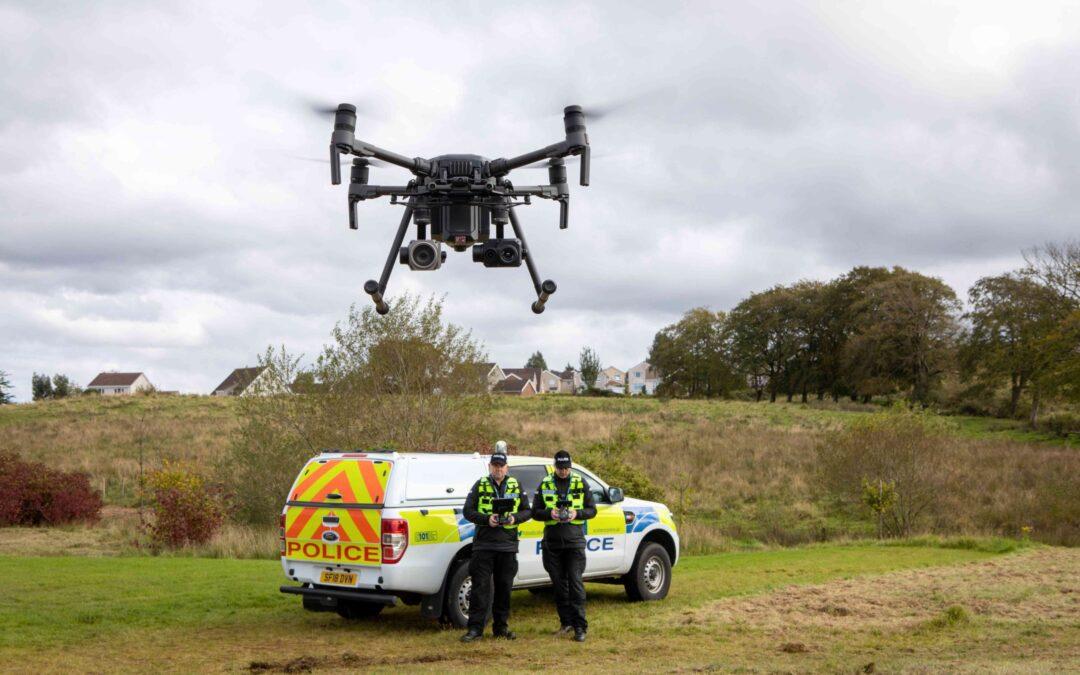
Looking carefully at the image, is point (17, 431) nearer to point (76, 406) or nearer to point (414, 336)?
point (76, 406)

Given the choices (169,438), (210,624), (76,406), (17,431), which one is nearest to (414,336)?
(210,624)

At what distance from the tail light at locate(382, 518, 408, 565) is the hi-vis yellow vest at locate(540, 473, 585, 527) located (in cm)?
155

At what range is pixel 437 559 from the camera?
10.9 meters

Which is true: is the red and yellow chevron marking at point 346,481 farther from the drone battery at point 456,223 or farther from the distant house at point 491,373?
the distant house at point 491,373

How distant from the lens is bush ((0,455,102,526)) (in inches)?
1017

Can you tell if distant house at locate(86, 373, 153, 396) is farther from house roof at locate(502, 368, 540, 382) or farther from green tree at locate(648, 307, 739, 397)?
green tree at locate(648, 307, 739, 397)

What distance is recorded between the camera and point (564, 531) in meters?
11.1

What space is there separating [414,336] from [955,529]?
14.5 m

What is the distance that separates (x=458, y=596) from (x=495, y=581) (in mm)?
501

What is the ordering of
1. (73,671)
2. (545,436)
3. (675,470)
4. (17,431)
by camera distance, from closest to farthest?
1. (73,671)
2. (675,470)
3. (545,436)
4. (17,431)

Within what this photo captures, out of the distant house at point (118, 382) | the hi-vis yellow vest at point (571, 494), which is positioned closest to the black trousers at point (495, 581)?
the hi-vis yellow vest at point (571, 494)

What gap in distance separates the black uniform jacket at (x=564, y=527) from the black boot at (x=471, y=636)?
1.24 meters

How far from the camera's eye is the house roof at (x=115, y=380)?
123500 millimetres

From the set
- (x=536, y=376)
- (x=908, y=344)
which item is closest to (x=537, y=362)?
Answer: (x=536, y=376)
